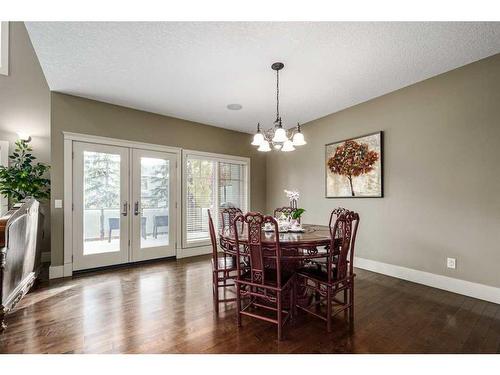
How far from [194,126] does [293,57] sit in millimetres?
2800

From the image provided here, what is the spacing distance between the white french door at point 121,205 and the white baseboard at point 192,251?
153 millimetres

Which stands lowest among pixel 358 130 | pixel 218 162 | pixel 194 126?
pixel 218 162

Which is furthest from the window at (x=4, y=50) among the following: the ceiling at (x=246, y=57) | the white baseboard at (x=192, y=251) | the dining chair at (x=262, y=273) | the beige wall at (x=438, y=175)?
the beige wall at (x=438, y=175)

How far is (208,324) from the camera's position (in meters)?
2.26

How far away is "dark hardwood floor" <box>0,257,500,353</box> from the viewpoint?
1.90 meters

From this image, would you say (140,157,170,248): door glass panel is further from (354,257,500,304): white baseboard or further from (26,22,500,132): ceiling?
(354,257,500,304): white baseboard

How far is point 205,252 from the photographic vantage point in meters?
Answer: 5.11

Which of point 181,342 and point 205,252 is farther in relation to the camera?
point 205,252

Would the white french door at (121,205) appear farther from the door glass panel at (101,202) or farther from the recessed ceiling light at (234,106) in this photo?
the recessed ceiling light at (234,106)

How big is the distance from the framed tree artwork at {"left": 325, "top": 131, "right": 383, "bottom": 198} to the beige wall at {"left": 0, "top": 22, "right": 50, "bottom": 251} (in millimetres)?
5156

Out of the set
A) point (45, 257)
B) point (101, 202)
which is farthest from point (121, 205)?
point (45, 257)

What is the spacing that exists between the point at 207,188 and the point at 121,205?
64.6 inches
